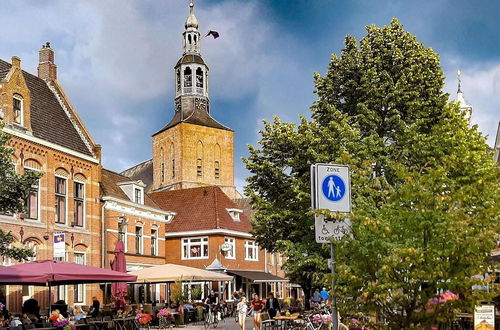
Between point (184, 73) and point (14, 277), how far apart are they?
231ft

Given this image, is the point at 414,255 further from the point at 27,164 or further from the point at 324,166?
the point at 27,164

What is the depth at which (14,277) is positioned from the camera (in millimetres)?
18109

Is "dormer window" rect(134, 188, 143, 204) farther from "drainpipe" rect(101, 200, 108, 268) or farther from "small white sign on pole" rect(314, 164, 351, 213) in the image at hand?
"small white sign on pole" rect(314, 164, 351, 213)

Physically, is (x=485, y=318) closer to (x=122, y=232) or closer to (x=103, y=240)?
(x=103, y=240)

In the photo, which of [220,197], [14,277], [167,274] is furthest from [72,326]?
[220,197]

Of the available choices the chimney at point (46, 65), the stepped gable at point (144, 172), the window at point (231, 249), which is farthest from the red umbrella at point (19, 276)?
the stepped gable at point (144, 172)

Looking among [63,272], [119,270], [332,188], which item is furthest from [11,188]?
[119,270]

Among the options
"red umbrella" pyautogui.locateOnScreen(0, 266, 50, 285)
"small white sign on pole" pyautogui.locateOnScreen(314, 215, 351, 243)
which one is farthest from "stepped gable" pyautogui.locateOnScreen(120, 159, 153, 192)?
"small white sign on pole" pyautogui.locateOnScreen(314, 215, 351, 243)

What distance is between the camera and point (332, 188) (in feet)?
30.0

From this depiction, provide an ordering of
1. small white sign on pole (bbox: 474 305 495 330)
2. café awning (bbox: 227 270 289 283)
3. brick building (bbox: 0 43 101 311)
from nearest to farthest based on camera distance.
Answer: small white sign on pole (bbox: 474 305 495 330), brick building (bbox: 0 43 101 311), café awning (bbox: 227 270 289 283)

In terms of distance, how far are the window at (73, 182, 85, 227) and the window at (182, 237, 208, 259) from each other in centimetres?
1727

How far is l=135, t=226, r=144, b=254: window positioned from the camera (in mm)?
41719

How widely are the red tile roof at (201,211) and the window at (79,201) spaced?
16903 mm

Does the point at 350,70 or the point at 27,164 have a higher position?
the point at 350,70
